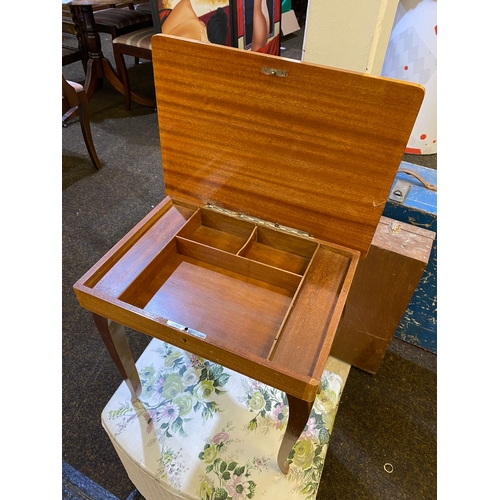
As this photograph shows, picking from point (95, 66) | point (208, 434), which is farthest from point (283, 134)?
point (95, 66)

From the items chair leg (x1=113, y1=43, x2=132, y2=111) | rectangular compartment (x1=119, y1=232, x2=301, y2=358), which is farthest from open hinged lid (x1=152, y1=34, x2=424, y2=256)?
chair leg (x1=113, y1=43, x2=132, y2=111)

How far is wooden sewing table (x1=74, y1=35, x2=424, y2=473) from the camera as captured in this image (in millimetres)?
613

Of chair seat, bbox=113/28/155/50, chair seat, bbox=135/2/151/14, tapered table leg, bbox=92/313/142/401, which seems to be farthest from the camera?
chair seat, bbox=135/2/151/14

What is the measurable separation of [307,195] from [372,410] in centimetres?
84

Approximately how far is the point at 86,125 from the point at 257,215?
1.61 meters

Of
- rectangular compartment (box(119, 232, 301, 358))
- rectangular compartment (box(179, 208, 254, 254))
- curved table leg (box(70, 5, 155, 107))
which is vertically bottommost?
curved table leg (box(70, 5, 155, 107))

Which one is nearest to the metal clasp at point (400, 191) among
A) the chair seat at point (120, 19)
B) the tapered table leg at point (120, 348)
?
the tapered table leg at point (120, 348)

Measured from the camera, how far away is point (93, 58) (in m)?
2.61

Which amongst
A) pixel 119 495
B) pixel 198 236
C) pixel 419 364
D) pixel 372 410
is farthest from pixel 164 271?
pixel 419 364

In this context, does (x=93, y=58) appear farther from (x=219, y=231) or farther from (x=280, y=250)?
(x=280, y=250)

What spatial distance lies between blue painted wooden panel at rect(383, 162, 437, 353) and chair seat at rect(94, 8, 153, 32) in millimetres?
2284

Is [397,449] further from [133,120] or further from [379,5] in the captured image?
[133,120]

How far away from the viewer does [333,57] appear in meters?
0.84

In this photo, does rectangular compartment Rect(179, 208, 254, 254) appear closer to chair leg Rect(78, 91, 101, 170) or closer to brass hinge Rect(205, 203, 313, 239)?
brass hinge Rect(205, 203, 313, 239)
